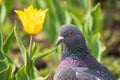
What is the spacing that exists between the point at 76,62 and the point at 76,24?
1.32 m

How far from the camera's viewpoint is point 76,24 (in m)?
5.54

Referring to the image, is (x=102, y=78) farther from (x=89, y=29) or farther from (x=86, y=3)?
(x=86, y=3)

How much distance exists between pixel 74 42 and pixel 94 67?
30 centimetres

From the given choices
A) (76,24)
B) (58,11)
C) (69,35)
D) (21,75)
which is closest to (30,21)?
(69,35)

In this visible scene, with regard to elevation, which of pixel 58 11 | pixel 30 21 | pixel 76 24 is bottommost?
pixel 76 24

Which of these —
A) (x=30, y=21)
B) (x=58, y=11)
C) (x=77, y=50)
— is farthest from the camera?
(x=58, y=11)

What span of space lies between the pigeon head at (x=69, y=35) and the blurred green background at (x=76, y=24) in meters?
0.87

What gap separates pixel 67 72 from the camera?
4129 mm

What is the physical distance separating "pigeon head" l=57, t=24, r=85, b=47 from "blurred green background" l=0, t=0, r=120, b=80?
865mm

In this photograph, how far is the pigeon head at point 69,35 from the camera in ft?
13.7

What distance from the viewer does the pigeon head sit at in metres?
4.18

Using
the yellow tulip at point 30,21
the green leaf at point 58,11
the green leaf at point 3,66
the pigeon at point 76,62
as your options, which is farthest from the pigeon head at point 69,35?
the green leaf at point 58,11

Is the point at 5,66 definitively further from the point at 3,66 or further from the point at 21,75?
the point at 21,75

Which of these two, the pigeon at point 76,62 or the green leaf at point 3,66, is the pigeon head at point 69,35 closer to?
the pigeon at point 76,62
